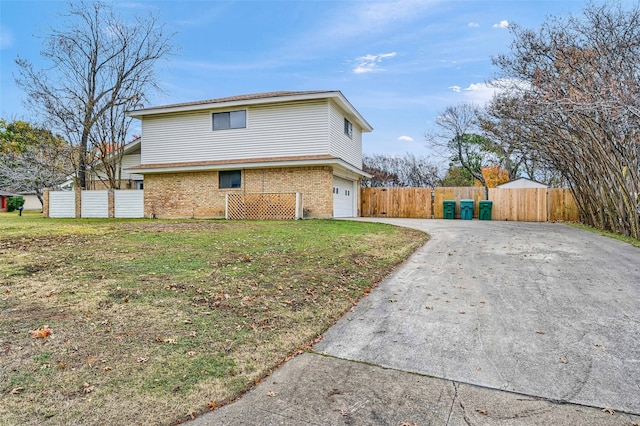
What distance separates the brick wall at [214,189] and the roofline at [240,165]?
444mm

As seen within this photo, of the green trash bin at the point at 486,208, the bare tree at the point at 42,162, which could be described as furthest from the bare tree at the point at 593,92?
the bare tree at the point at 42,162

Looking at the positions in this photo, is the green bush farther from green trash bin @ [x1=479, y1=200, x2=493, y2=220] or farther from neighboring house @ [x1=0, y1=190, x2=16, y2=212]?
green trash bin @ [x1=479, y1=200, x2=493, y2=220]

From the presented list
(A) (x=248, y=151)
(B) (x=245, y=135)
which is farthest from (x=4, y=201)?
(A) (x=248, y=151)

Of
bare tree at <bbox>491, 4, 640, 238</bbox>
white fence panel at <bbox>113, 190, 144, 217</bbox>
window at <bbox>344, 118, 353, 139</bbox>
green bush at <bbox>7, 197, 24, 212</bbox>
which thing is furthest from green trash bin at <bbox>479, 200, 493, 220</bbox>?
green bush at <bbox>7, 197, 24, 212</bbox>

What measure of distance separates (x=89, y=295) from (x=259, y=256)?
9.87 feet

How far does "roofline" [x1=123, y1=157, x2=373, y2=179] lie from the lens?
1581cm

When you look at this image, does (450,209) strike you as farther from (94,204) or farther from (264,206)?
(94,204)

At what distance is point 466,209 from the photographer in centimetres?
2011

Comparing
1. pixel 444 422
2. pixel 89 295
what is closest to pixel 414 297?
pixel 444 422

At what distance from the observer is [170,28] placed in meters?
20.8

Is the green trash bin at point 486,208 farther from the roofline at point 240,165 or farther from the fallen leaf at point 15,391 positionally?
the fallen leaf at point 15,391

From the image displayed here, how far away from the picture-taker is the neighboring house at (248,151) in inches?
639

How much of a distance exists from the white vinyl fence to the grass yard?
12009 mm

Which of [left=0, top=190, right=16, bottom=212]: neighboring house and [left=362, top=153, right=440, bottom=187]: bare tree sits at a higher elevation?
[left=362, top=153, right=440, bottom=187]: bare tree
